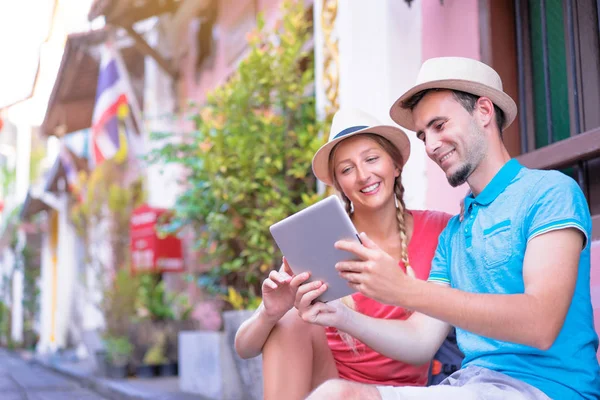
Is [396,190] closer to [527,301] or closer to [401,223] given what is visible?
[401,223]

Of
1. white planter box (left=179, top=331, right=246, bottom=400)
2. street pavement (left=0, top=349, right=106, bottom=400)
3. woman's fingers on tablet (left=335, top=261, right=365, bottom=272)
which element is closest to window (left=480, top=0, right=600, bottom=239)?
woman's fingers on tablet (left=335, top=261, right=365, bottom=272)

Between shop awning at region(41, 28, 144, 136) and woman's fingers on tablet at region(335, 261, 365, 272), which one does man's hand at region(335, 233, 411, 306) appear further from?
shop awning at region(41, 28, 144, 136)

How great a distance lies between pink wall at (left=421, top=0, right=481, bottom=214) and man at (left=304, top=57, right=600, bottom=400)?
73.8 inches

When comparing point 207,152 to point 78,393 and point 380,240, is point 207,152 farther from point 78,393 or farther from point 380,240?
point 78,393

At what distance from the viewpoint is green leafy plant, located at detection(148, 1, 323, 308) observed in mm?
5160

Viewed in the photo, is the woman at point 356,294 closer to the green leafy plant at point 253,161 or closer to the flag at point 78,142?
the green leafy plant at point 253,161

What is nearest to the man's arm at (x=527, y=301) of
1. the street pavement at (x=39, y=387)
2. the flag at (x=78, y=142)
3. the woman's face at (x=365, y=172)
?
the woman's face at (x=365, y=172)

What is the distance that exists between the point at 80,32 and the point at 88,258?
478 cm

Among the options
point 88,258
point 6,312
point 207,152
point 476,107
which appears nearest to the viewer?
point 476,107

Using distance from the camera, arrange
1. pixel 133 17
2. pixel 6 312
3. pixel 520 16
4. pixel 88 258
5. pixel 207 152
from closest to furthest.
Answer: pixel 520 16
pixel 207 152
pixel 88 258
pixel 133 17
pixel 6 312

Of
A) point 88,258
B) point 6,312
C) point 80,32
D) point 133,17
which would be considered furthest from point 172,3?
point 6,312

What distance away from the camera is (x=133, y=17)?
33.3 feet

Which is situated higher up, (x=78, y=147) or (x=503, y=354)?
(x=78, y=147)

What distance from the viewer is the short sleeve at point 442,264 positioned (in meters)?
1.99
